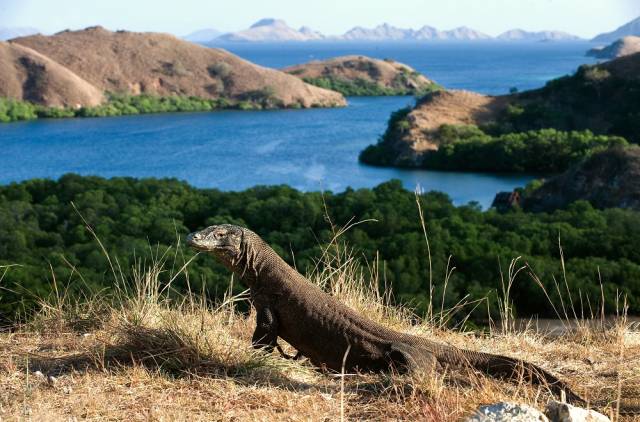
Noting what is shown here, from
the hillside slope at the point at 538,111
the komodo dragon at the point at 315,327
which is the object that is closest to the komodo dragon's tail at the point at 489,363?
the komodo dragon at the point at 315,327

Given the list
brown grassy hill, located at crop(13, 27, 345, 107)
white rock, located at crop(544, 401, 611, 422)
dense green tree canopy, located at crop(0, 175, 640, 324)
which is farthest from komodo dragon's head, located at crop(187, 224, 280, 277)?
brown grassy hill, located at crop(13, 27, 345, 107)

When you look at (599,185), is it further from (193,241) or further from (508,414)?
(508,414)

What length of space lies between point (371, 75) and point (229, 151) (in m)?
63.6

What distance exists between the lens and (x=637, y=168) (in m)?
34.0

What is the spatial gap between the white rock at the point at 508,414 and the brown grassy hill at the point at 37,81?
90867 mm

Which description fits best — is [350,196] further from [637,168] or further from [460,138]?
[460,138]

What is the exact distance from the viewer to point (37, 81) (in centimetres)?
A: 9000

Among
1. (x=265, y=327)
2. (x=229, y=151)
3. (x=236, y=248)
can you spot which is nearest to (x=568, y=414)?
(x=265, y=327)

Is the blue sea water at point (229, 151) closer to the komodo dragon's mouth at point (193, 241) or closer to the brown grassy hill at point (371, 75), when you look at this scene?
the brown grassy hill at point (371, 75)

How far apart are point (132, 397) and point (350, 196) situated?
24.0 m

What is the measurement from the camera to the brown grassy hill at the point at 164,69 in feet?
333

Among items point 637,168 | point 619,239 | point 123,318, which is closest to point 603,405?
point 123,318

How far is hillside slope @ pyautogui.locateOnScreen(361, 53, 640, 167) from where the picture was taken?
6031cm

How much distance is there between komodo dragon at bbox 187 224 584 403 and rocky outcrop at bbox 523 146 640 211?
1188 inches
